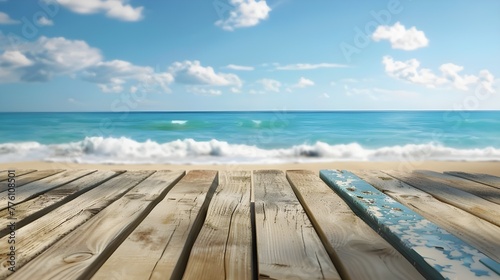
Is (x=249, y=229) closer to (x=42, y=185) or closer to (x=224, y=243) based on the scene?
(x=224, y=243)

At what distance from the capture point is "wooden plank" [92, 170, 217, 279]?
99cm

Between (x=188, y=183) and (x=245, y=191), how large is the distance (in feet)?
1.14

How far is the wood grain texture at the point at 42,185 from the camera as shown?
1.86m

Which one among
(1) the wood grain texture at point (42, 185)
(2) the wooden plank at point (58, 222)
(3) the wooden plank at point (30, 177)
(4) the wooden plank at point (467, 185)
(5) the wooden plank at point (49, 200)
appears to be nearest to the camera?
(2) the wooden plank at point (58, 222)

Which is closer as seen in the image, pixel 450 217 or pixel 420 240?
pixel 420 240

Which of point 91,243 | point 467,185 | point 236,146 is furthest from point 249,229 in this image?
point 236,146

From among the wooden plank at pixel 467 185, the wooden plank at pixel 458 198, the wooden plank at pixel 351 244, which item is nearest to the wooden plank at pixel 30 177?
the wooden plank at pixel 351 244

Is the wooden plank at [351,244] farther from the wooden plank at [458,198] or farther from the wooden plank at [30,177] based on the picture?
the wooden plank at [30,177]

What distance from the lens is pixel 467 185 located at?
2.24 m

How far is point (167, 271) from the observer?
98 centimetres

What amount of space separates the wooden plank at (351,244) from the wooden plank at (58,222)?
84cm

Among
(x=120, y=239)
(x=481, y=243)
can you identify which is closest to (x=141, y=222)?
(x=120, y=239)

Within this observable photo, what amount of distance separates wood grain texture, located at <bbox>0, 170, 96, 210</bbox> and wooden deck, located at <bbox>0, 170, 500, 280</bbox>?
1cm

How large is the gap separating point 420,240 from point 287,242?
39 cm
